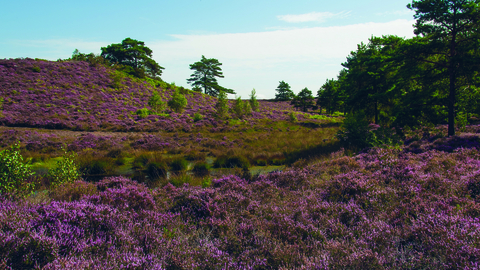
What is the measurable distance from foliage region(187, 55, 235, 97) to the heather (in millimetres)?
66042

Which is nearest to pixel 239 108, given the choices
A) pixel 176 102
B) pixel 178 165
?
pixel 176 102

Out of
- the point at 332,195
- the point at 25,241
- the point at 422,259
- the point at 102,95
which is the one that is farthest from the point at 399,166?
Answer: the point at 102,95

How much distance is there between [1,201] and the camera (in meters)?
4.81

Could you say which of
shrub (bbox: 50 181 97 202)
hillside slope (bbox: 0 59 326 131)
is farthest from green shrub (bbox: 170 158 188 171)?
hillside slope (bbox: 0 59 326 131)

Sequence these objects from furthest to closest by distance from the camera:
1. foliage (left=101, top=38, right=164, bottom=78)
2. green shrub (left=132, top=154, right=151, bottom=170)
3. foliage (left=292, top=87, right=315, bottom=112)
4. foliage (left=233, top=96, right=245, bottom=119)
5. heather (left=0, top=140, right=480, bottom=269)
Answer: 1. foliage (left=292, top=87, right=315, bottom=112)
2. foliage (left=101, top=38, right=164, bottom=78)
3. foliage (left=233, top=96, right=245, bottom=119)
4. green shrub (left=132, top=154, right=151, bottom=170)
5. heather (left=0, top=140, right=480, bottom=269)

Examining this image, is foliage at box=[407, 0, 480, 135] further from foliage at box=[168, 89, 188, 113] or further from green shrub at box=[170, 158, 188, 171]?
foliage at box=[168, 89, 188, 113]

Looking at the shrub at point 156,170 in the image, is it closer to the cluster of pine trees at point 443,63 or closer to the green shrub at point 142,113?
the cluster of pine trees at point 443,63

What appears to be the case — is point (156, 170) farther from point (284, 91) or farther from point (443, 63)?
point (284, 91)

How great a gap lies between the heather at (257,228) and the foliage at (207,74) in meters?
66.0

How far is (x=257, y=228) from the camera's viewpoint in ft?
14.3

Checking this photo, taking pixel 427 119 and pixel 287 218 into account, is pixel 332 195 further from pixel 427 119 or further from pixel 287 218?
pixel 427 119

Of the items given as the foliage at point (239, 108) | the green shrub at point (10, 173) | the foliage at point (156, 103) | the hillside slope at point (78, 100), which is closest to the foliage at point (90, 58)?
the hillside slope at point (78, 100)

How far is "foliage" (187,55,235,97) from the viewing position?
230 feet

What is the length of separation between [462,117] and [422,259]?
1639 cm
